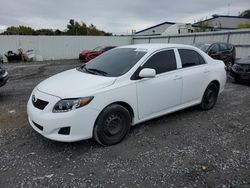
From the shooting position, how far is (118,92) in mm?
3189

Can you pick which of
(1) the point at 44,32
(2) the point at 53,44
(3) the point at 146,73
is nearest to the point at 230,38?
(3) the point at 146,73

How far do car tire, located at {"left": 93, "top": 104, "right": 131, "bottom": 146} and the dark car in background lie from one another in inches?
308

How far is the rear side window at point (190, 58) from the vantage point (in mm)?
4238

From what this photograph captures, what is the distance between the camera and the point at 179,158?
3.02 m

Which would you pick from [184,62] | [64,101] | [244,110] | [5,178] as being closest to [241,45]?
[244,110]

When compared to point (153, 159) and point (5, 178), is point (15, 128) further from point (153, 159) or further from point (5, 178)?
point (153, 159)

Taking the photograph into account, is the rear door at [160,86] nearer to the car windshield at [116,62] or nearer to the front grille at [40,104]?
the car windshield at [116,62]

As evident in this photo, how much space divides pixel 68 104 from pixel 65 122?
0.25 meters

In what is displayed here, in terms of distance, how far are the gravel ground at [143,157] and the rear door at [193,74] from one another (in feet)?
1.77

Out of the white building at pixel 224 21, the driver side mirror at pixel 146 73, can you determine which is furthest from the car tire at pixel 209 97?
the white building at pixel 224 21

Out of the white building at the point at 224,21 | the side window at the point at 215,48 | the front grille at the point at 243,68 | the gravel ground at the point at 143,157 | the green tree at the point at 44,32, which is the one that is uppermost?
the white building at the point at 224,21

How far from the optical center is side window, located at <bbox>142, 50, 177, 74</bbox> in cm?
373

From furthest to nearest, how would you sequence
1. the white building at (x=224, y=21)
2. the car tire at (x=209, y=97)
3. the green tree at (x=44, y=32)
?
1. the white building at (x=224, y=21)
2. the green tree at (x=44, y=32)
3. the car tire at (x=209, y=97)

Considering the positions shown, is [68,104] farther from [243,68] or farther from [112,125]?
[243,68]
